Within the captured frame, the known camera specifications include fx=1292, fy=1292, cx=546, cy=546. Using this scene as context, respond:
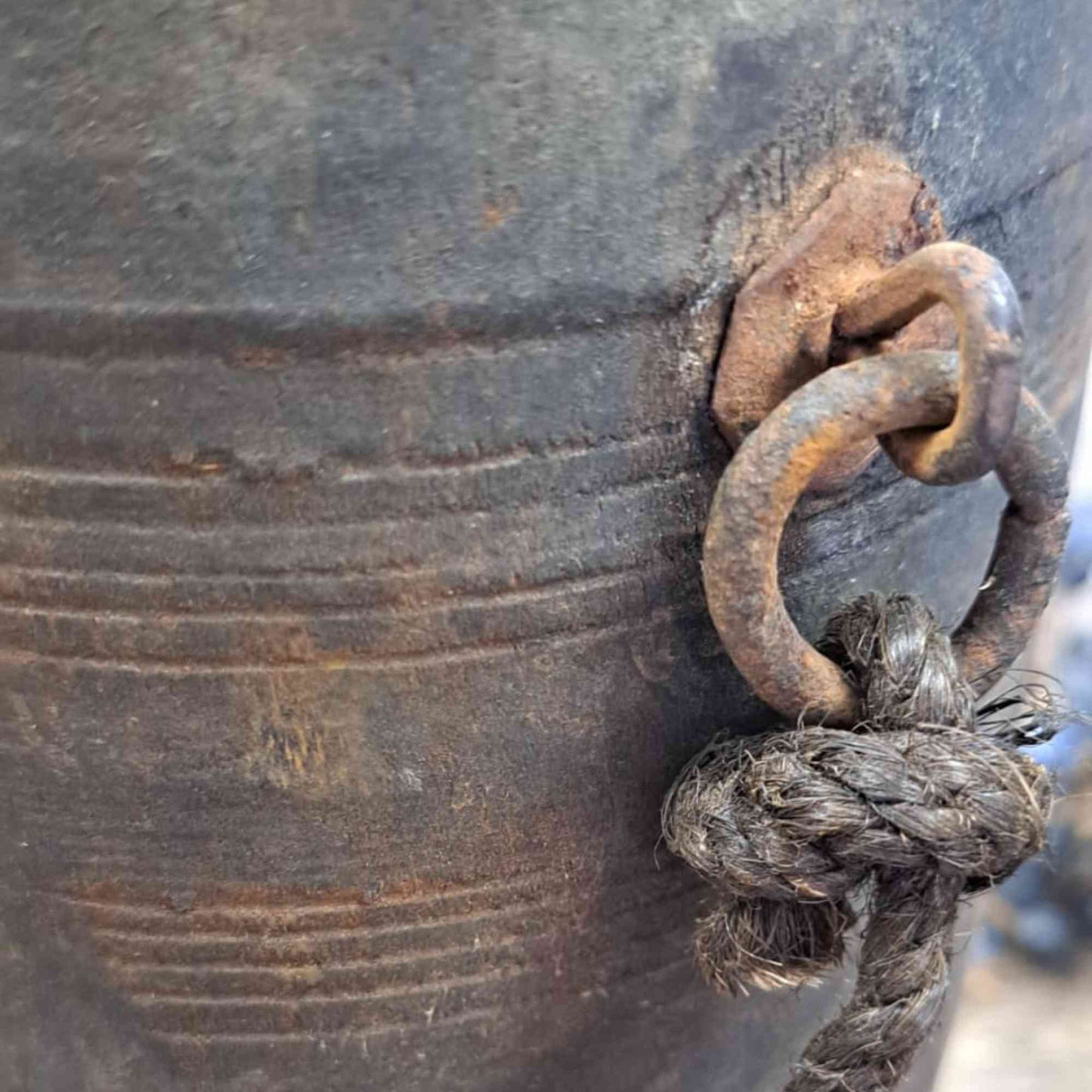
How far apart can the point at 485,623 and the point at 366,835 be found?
14 cm

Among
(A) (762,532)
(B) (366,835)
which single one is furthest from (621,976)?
(A) (762,532)

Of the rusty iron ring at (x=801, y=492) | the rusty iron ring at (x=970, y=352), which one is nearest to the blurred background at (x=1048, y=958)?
the rusty iron ring at (x=801, y=492)

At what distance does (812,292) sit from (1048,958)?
1686mm

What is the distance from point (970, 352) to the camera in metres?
0.55

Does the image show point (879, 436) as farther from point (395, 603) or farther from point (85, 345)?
point (85, 345)

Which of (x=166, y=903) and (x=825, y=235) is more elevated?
(x=825, y=235)

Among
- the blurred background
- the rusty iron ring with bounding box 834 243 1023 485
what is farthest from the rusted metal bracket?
the blurred background

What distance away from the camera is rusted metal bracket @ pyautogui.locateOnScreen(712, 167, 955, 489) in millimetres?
623

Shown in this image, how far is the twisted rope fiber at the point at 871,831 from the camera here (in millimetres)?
609

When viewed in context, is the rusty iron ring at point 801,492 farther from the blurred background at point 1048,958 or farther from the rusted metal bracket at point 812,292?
the blurred background at point 1048,958

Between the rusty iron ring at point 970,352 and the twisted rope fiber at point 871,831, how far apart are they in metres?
0.11

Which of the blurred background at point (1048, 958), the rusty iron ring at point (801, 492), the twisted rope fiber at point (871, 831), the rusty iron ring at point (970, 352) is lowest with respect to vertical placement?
the blurred background at point (1048, 958)

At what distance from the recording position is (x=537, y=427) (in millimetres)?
614

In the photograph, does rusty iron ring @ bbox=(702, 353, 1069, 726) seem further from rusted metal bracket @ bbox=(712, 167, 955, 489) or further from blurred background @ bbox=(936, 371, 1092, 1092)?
blurred background @ bbox=(936, 371, 1092, 1092)
